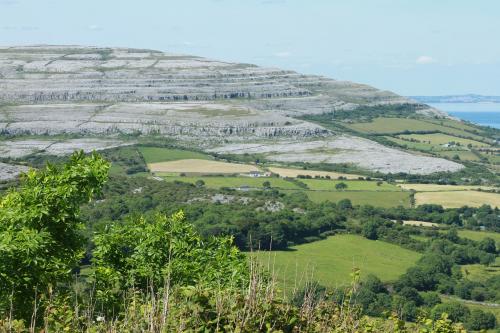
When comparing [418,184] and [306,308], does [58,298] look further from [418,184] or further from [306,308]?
[418,184]

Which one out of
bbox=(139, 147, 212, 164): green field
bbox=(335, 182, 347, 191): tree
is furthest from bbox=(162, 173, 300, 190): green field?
bbox=(139, 147, 212, 164): green field

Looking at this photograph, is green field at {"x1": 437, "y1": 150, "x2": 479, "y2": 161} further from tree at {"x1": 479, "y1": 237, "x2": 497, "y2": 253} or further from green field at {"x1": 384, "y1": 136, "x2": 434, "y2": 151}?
tree at {"x1": 479, "y1": 237, "x2": 497, "y2": 253}

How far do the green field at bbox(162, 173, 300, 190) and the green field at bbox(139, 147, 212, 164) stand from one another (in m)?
18.8

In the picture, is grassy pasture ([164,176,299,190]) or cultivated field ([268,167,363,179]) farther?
cultivated field ([268,167,363,179])

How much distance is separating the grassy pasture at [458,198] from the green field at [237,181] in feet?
67.3

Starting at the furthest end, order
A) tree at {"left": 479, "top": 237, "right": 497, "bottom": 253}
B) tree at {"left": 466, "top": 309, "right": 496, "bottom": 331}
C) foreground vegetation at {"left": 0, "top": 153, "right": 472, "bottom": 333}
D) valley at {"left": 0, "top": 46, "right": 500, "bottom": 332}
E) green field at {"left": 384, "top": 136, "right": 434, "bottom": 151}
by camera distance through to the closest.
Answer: green field at {"left": 384, "top": 136, "right": 434, "bottom": 151} < tree at {"left": 479, "top": 237, "right": 497, "bottom": 253} < valley at {"left": 0, "top": 46, "right": 500, "bottom": 332} < tree at {"left": 466, "top": 309, "right": 496, "bottom": 331} < foreground vegetation at {"left": 0, "top": 153, "right": 472, "bottom": 333}

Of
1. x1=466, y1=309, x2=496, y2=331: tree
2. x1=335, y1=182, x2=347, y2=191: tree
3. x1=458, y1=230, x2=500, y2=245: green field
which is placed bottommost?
x1=458, y1=230, x2=500, y2=245: green field

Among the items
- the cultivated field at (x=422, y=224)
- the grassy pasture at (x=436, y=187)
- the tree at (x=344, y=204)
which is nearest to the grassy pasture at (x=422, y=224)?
the cultivated field at (x=422, y=224)

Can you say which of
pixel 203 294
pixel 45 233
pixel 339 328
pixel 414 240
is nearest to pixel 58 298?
pixel 45 233

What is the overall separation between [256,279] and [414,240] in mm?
77751

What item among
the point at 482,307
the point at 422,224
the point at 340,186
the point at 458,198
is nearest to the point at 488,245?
the point at 422,224

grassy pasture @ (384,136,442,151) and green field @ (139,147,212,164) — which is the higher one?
grassy pasture @ (384,136,442,151)

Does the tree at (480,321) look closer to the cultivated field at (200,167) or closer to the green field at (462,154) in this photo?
the cultivated field at (200,167)

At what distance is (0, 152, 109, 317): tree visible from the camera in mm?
16875
